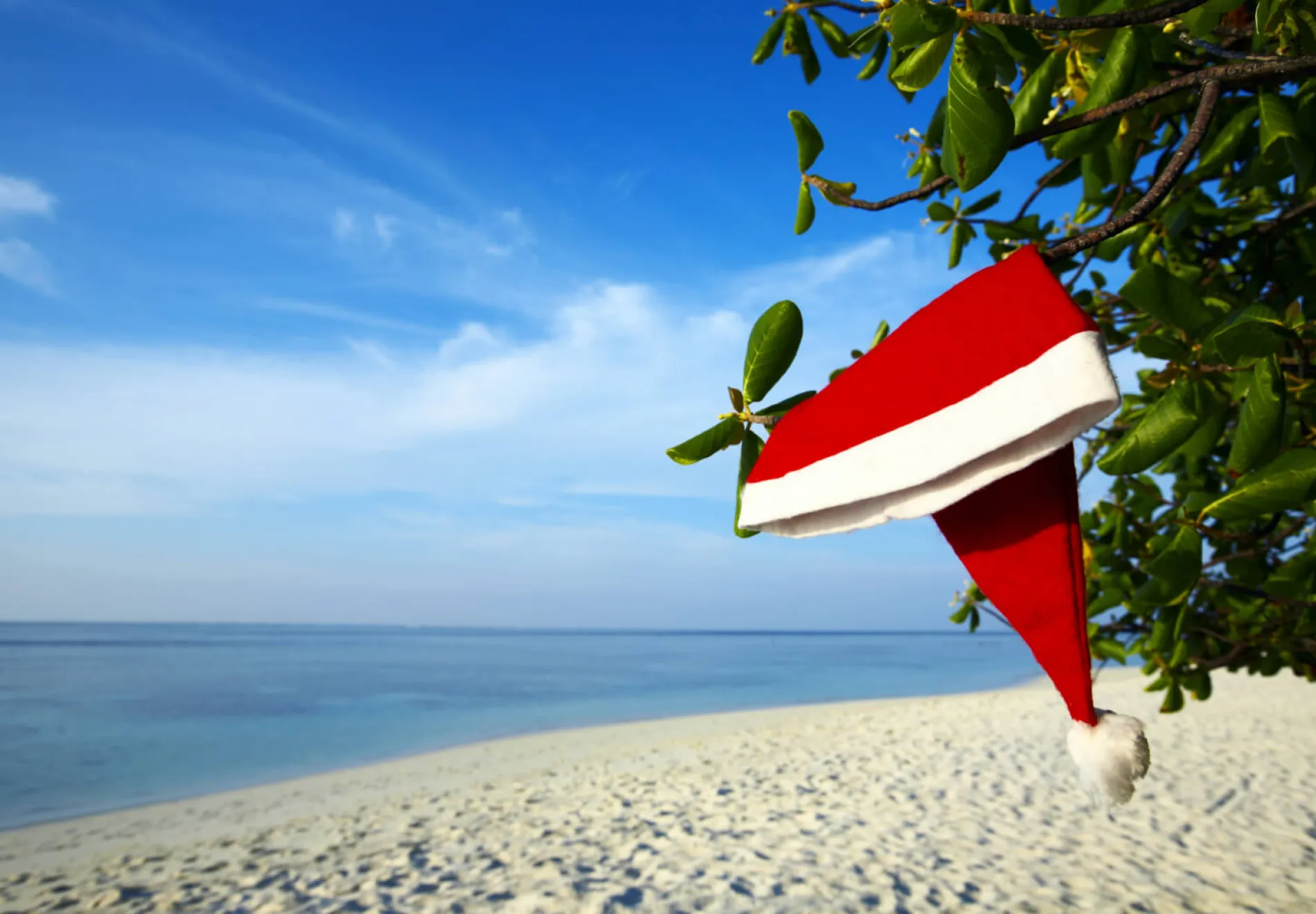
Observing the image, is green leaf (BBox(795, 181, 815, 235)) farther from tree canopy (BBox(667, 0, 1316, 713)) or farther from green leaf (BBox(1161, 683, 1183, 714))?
green leaf (BBox(1161, 683, 1183, 714))

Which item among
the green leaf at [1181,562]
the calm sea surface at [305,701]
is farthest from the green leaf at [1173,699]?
the calm sea surface at [305,701]

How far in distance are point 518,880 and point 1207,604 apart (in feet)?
14.8

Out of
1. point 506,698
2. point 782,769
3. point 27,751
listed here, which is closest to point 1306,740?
point 782,769

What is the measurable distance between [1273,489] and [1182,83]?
0.65 meters

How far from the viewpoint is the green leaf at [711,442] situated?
1224 millimetres

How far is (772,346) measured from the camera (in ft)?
3.85

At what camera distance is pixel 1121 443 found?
1.32 m

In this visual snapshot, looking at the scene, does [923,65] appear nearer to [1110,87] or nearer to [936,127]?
[1110,87]

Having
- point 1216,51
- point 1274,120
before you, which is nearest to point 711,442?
point 1216,51

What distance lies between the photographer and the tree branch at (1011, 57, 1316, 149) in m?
1.05

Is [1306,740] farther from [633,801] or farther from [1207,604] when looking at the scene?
[1207,604]

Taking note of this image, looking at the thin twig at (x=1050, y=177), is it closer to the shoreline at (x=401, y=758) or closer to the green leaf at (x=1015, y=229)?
the green leaf at (x=1015, y=229)

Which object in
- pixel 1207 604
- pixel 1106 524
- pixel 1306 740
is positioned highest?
pixel 1106 524

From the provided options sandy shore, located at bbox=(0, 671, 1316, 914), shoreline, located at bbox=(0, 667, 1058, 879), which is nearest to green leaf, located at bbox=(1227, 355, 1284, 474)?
sandy shore, located at bbox=(0, 671, 1316, 914)
